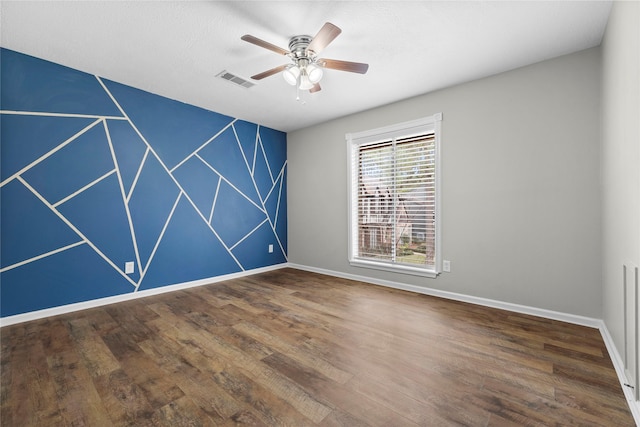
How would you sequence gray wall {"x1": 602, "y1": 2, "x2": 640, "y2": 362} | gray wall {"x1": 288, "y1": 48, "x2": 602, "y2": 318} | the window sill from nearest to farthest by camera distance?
1. gray wall {"x1": 602, "y1": 2, "x2": 640, "y2": 362}
2. gray wall {"x1": 288, "y1": 48, "x2": 602, "y2": 318}
3. the window sill

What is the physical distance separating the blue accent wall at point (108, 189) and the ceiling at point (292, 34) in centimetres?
38

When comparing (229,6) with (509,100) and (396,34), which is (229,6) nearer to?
(396,34)

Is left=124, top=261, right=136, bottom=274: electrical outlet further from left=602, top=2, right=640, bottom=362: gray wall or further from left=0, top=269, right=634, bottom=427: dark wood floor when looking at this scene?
left=602, top=2, right=640, bottom=362: gray wall

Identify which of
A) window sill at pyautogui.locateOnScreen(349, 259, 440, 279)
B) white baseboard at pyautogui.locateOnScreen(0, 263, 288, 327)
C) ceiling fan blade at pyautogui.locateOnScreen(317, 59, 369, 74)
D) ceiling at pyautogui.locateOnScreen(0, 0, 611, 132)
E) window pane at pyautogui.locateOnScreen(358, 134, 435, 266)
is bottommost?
white baseboard at pyautogui.locateOnScreen(0, 263, 288, 327)

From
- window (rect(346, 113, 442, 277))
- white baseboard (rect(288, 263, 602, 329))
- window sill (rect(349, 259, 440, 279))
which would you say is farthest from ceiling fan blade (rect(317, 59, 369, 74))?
white baseboard (rect(288, 263, 602, 329))

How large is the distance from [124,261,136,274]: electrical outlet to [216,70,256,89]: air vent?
7.73 feet

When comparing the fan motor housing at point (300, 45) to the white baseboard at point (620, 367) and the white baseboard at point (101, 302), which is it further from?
the white baseboard at point (101, 302)

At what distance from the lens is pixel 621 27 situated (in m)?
1.69

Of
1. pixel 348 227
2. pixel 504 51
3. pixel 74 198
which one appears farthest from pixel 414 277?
pixel 74 198

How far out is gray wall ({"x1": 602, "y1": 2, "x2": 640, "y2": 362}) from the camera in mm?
1430

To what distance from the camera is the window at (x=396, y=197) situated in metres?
3.36

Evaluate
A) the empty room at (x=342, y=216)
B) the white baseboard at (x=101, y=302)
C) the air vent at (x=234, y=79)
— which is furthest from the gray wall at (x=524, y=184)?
the white baseboard at (x=101, y=302)

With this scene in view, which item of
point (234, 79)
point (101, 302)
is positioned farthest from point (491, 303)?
point (101, 302)

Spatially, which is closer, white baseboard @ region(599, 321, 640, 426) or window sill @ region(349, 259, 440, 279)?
white baseboard @ region(599, 321, 640, 426)
